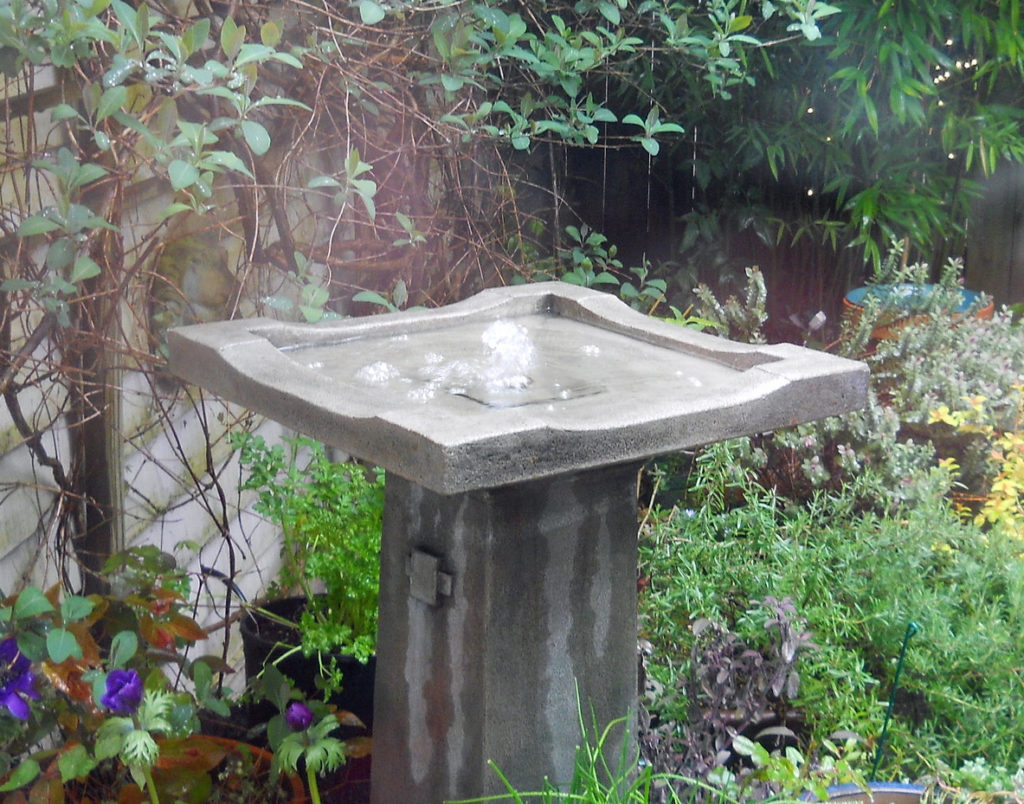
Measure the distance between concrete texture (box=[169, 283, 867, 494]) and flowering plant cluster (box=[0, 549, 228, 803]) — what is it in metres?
0.48

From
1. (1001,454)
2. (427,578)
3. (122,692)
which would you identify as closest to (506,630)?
(427,578)

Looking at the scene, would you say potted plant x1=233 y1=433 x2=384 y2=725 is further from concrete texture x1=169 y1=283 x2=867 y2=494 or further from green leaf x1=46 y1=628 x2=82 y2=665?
green leaf x1=46 y1=628 x2=82 y2=665

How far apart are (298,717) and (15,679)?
57cm

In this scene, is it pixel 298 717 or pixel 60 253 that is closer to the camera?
pixel 60 253

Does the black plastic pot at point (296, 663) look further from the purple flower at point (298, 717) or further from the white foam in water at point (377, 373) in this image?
the white foam in water at point (377, 373)

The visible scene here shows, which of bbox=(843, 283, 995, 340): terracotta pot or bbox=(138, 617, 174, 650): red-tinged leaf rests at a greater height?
bbox=(843, 283, 995, 340): terracotta pot

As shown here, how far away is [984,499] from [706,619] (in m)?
1.49

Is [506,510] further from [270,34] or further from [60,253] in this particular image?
Result: [270,34]

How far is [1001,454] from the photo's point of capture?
3.61m

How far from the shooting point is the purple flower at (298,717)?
2.15 m

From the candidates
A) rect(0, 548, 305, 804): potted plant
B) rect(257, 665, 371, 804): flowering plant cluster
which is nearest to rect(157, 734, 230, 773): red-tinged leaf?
rect(0, 548, 305, 804): potted plant

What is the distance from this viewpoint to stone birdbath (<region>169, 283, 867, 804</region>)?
163 centimetres

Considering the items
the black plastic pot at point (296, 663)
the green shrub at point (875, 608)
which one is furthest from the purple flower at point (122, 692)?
the green shrub at point (875, 608)

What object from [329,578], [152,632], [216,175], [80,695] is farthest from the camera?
[216,175]
